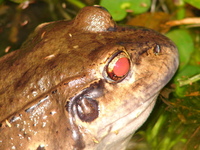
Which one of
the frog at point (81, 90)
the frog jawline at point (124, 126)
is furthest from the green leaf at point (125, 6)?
the frog jawline at point (124, 126)

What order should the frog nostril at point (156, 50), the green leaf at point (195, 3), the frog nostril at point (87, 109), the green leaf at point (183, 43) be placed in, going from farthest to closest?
1. the green leaf at point (195, 3)
2. the green leaf at point (183, 43)
3. the frog nostril at point (156, 50)
4. the frog nostril at point (87, 109)

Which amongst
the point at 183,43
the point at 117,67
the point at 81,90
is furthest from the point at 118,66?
the point at 183,43

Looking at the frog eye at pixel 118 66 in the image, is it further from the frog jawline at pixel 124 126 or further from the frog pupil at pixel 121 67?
the frog jawline at pixel 124 126

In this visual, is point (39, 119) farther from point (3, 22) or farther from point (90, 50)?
point (3, 22)

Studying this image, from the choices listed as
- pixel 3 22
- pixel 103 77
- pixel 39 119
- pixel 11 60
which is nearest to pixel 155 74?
pixel 103 77

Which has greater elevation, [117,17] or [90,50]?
[90,50]

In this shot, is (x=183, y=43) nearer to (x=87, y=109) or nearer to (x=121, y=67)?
(x=121, y=67)

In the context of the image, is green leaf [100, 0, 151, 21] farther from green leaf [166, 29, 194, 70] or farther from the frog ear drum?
the frog ear drum
